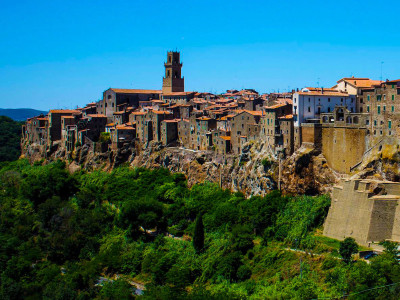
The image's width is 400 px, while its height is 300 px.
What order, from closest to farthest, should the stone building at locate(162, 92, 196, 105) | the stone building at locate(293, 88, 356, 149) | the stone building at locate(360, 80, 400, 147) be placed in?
1. the stone building at locate(360, 80, 400, 147)
2. the stone building at locate(293, 88, 356, 149)
3. the stone building at locate(162, 92, 196, 105)

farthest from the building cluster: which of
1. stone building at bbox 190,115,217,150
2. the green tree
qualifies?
the green tree

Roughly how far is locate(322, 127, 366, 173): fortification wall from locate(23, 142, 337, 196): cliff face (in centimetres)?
88

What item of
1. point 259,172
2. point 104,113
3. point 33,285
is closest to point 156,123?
point 104,113

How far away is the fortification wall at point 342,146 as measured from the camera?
47.2 meters

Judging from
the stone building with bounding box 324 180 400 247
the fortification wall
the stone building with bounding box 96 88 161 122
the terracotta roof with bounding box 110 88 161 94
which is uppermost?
the terracotta roof with bounding box 110 88 161 94

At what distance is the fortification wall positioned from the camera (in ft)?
155

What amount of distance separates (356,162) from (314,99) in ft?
28.3

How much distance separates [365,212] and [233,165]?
17.5 metres

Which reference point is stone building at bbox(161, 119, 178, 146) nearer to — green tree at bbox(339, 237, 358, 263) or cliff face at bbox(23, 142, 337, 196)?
cliff face at bbox(23, 142, 337, 196)

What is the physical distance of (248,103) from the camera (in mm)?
68188

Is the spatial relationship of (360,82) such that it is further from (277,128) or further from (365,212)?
(365,212)

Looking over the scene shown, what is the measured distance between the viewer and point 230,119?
61031 mm

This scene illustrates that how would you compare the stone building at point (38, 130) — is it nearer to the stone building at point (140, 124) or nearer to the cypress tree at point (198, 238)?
the stone building at point (140, 124)

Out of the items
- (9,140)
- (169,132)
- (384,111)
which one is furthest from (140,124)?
(9,140)
